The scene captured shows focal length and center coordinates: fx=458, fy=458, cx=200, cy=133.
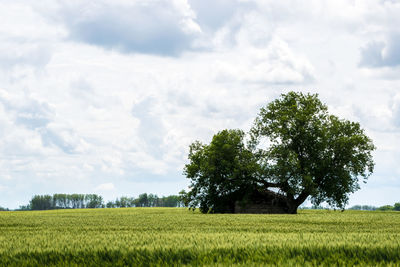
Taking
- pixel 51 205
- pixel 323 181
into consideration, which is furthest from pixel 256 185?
pixel 51 205

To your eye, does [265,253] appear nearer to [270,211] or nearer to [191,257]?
[191,257]

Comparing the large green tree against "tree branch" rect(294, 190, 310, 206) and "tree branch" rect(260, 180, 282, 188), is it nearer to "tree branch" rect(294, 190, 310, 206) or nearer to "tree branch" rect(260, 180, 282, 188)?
"tree branch" rect(260, 180, 282, 188)

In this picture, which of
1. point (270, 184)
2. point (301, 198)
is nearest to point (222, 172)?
point (270, 184)

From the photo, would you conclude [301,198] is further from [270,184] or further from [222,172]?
[222,172]

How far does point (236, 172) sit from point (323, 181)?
10161 mm

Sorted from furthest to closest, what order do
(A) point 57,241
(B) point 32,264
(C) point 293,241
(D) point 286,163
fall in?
(D) point 286,163, (A) point 57,241, (C) point 293,241, (B) point 32,264

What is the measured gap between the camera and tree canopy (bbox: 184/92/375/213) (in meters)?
50.2

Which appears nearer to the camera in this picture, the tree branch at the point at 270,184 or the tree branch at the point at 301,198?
the tree branch at the point at 270,184

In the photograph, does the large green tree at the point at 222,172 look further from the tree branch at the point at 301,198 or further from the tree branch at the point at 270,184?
the tree branch at the point at 301,198

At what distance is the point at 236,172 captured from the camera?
50.4 meters

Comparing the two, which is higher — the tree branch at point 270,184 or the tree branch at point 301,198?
the tree branch at point 270,184

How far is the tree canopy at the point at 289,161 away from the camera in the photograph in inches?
1975

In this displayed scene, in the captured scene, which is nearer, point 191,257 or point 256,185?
point 191,257

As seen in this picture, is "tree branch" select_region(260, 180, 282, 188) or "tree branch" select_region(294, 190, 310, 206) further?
"tree branch" select_region(294, 190, 310, 206)
